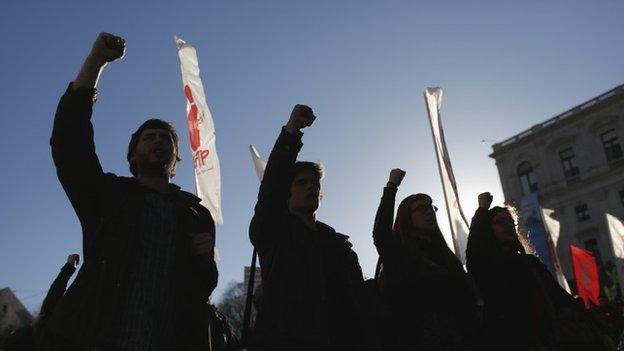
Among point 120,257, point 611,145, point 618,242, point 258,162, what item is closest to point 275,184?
point 120,257

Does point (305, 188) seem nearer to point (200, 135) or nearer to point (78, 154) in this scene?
point (78, 154)

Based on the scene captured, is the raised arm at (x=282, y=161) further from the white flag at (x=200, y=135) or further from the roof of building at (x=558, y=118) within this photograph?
the roof of building at (x=558, y=118)

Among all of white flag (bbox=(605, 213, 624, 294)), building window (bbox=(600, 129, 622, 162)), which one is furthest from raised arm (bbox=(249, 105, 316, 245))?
building window (bbox=(600, 129, 622, 162))

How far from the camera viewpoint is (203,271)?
85.6 inches

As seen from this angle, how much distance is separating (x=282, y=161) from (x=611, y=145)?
3672cm

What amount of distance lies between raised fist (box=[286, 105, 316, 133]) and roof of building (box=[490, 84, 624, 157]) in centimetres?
3679

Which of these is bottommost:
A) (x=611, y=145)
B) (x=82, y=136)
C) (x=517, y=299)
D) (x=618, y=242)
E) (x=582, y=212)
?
(x=517, y=299)

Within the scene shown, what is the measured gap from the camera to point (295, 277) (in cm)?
274

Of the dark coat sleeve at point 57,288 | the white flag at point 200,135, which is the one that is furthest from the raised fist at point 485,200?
the dark coat sleeve at point 57,288

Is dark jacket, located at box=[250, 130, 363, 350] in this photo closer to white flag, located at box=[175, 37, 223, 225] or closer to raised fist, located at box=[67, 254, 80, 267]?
raised fist, located at box=[67, 254, 80, 267]

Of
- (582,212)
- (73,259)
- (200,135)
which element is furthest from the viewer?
(582,212)

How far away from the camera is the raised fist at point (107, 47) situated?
2.05 meters

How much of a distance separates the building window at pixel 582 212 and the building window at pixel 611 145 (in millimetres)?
3583

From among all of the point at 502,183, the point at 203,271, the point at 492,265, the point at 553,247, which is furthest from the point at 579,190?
the point at 203,271
